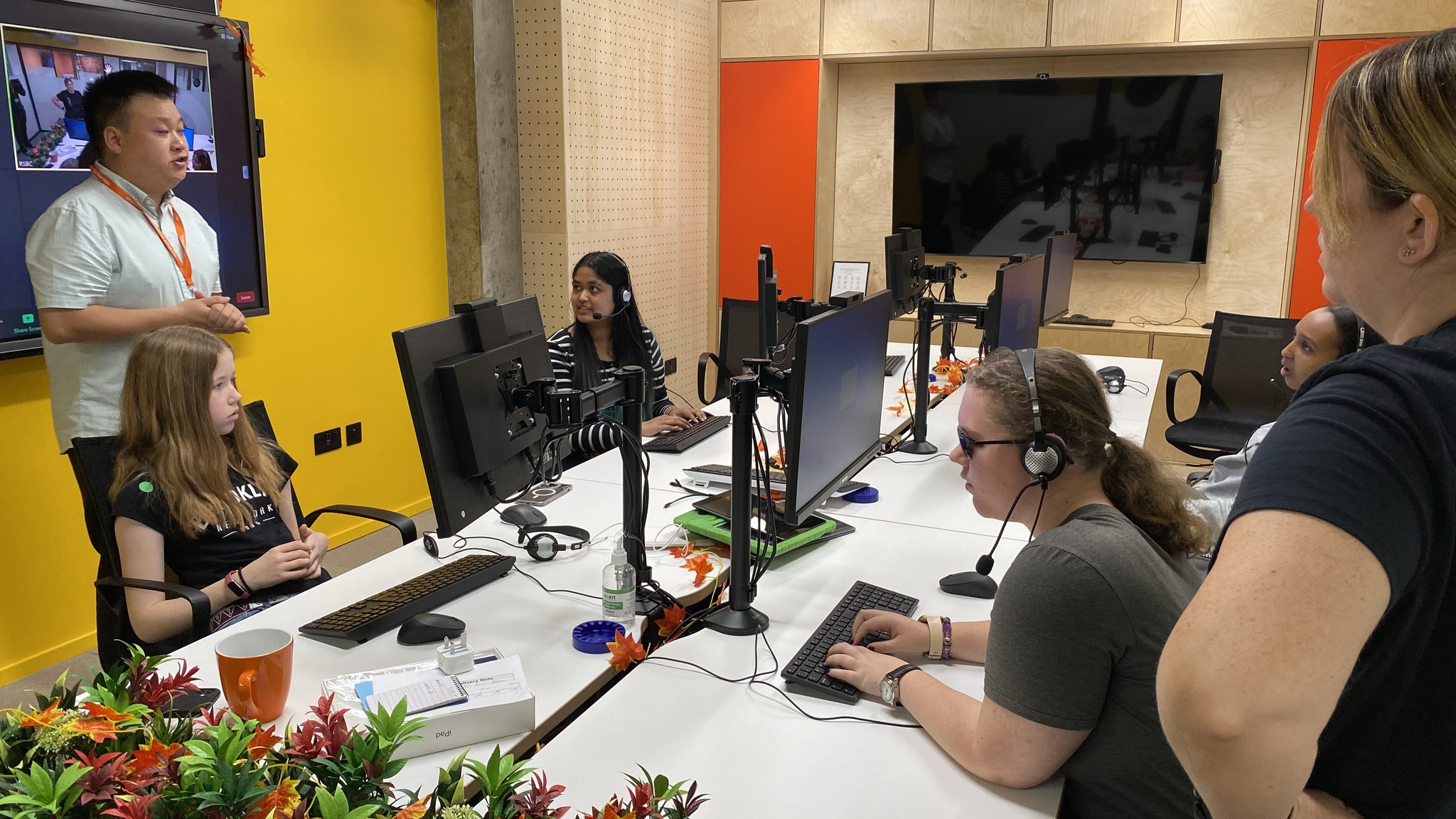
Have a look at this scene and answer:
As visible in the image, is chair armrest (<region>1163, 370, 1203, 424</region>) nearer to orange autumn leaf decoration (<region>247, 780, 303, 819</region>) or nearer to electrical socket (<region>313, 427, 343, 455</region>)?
electrical socket (<region>313, 427, 343, 455</region>)

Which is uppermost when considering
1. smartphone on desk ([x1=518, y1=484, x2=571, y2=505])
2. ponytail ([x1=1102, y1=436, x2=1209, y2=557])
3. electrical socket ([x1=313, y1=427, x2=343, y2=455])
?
ponytail ([x1=1102, y1=436, x2=1209, y2=557])

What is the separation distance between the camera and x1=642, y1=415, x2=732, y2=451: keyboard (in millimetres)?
3021

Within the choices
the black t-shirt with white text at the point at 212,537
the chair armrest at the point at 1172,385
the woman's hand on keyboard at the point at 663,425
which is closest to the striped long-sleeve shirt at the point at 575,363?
the woman's hand on keyboard at the point at 663,425

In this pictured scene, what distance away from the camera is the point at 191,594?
196 cm

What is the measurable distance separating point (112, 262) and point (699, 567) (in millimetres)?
1810

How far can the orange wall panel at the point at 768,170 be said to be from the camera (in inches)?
228

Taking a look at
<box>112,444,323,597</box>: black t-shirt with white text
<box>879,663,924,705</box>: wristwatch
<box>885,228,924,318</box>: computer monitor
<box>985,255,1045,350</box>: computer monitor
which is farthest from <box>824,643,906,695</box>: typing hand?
<box>885,228,924,318</box>: computer monitor

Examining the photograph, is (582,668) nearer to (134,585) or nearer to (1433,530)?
(134,585)

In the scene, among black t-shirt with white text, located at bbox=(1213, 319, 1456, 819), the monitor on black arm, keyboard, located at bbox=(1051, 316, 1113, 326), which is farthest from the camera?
keyboard, located at bbox=(1051, 316, 1113, 326)

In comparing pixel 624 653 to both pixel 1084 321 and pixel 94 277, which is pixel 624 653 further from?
pixel 1084 321

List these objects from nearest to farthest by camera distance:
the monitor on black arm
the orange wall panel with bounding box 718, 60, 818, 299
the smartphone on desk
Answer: the smartphone on desk → the monitor on black arm → the orange wall panel with bounding box 718, 60, 818, 299

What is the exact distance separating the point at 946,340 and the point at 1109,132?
202cm

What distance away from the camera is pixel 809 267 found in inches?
234

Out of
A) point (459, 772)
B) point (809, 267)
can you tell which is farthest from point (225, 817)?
point (809, 267)
